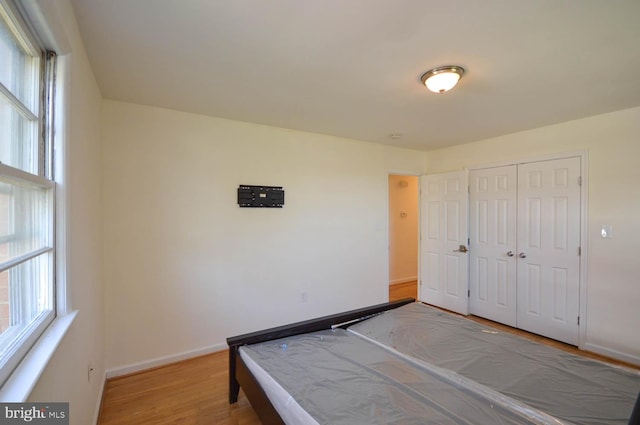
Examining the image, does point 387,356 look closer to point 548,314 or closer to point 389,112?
point 389,112

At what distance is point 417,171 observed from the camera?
4.58 metres

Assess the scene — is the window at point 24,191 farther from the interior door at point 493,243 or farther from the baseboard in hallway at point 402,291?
the baseboard in hallway at point 402,291

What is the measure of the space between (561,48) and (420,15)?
98 centimetres

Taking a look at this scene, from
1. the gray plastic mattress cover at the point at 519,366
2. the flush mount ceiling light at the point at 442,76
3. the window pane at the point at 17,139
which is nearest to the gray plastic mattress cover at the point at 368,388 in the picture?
the gray plastic mattress cover at the point at 519,366

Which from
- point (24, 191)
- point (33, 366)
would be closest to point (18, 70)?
point (24, 191)

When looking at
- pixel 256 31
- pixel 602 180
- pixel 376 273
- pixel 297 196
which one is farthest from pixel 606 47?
pixel 376 273

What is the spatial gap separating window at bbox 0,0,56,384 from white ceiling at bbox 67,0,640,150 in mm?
515

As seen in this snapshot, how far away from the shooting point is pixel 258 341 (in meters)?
2.15

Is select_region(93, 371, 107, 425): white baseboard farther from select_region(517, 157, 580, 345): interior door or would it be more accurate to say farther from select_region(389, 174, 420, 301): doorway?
select_region(389, 174, 420, 301): doorway

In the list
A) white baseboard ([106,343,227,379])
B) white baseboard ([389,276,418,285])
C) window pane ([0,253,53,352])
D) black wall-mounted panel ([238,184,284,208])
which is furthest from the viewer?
white baseboard ([389,276,418,285])

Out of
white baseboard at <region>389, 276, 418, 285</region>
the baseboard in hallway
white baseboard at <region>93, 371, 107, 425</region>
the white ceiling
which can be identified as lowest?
the baseboard in hallway

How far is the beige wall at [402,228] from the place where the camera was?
19.1ft

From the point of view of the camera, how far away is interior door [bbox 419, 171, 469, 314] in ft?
13.3

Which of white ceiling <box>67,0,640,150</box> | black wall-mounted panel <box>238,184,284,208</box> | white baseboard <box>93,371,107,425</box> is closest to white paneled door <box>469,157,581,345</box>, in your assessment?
white ceiling <box>67,0,640,150</box>
